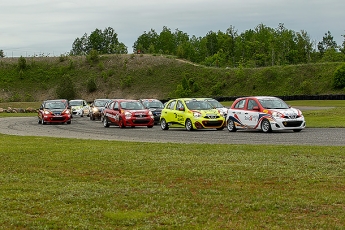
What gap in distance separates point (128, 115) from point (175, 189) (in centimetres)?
2303

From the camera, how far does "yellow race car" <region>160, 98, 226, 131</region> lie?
29.4 meters

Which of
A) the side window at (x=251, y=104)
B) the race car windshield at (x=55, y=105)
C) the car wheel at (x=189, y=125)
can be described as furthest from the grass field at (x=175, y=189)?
the race car windshield at (x=55, y=105)

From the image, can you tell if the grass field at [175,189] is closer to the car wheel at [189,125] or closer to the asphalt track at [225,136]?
the asphalt track at [225,136]

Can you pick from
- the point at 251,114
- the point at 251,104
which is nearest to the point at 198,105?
the point at 251,104

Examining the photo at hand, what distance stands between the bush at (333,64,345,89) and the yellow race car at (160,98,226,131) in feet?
194

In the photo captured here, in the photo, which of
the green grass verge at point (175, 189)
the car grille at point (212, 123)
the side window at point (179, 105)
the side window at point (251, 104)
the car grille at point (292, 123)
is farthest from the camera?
the side window at point (179, 105)

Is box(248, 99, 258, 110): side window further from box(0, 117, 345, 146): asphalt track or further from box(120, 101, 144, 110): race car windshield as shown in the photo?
box(120, 101, 144, 110): race car windshield

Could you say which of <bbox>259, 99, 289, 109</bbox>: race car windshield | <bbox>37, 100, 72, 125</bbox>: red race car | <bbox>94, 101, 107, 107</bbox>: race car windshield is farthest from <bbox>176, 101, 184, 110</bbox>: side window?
<bbox>94, 101, 107, 107</bbox>: race car windshield

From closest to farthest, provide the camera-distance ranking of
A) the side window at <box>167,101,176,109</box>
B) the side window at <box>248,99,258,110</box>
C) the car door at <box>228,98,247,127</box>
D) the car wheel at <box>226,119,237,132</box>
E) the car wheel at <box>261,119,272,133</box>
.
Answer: the car wheel at <box>261,119,272,133</box>
the side window at <box>248,99,258,110</box>
the car door at <box>228,98,247,127</box>
the car wheel at <box>226,119,237,132</box>
the side window at <box>167,101,176,109</box>

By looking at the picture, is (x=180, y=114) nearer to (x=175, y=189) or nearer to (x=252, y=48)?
(x=175, y=189)

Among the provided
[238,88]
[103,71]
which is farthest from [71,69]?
[238,88]

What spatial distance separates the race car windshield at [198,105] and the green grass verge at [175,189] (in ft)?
44.3

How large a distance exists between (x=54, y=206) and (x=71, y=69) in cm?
11070

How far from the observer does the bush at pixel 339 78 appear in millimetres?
86350
